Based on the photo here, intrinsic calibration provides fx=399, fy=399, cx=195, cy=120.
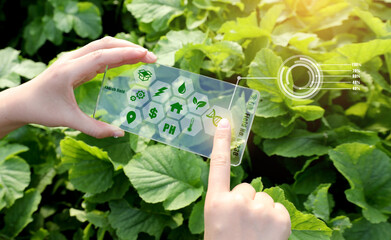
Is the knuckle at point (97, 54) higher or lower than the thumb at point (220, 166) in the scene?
A: higher

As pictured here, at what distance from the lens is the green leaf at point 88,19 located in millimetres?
1694

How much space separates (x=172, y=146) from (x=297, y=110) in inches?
14.3

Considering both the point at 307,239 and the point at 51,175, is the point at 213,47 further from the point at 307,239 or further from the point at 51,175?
the point at 51,175

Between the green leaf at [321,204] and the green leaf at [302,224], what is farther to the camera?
the green leaf at [321,204]

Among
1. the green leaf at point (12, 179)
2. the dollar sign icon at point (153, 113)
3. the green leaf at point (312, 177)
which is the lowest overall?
the green leaf at point (12, 179)

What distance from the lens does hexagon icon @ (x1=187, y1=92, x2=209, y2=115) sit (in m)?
1.03

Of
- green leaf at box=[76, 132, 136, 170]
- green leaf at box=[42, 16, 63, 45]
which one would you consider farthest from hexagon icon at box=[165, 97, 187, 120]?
green leaf at box=[42, 16, 63, 45]

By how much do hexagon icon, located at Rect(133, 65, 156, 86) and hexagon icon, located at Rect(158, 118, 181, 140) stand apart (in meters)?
0.12

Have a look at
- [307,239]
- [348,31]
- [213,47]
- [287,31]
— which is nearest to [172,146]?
[213,47]

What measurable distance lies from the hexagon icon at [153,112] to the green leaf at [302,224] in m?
0.34

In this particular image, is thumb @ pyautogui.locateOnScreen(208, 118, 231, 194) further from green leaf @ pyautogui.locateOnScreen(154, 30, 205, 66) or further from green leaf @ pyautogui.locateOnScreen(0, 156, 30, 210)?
green leaf @ pyautogui.locateOnScreen(0, 156, 30, 210)

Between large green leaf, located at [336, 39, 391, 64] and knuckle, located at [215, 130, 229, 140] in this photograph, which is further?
large green leaf, located at [336, 39, 391, 64]

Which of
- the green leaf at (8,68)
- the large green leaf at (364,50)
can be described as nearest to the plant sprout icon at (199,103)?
the large green leaf at (364,50)

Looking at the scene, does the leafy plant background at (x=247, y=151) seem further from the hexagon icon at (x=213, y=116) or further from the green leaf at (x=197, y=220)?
the hexagon icon at (x=213, y=116)
